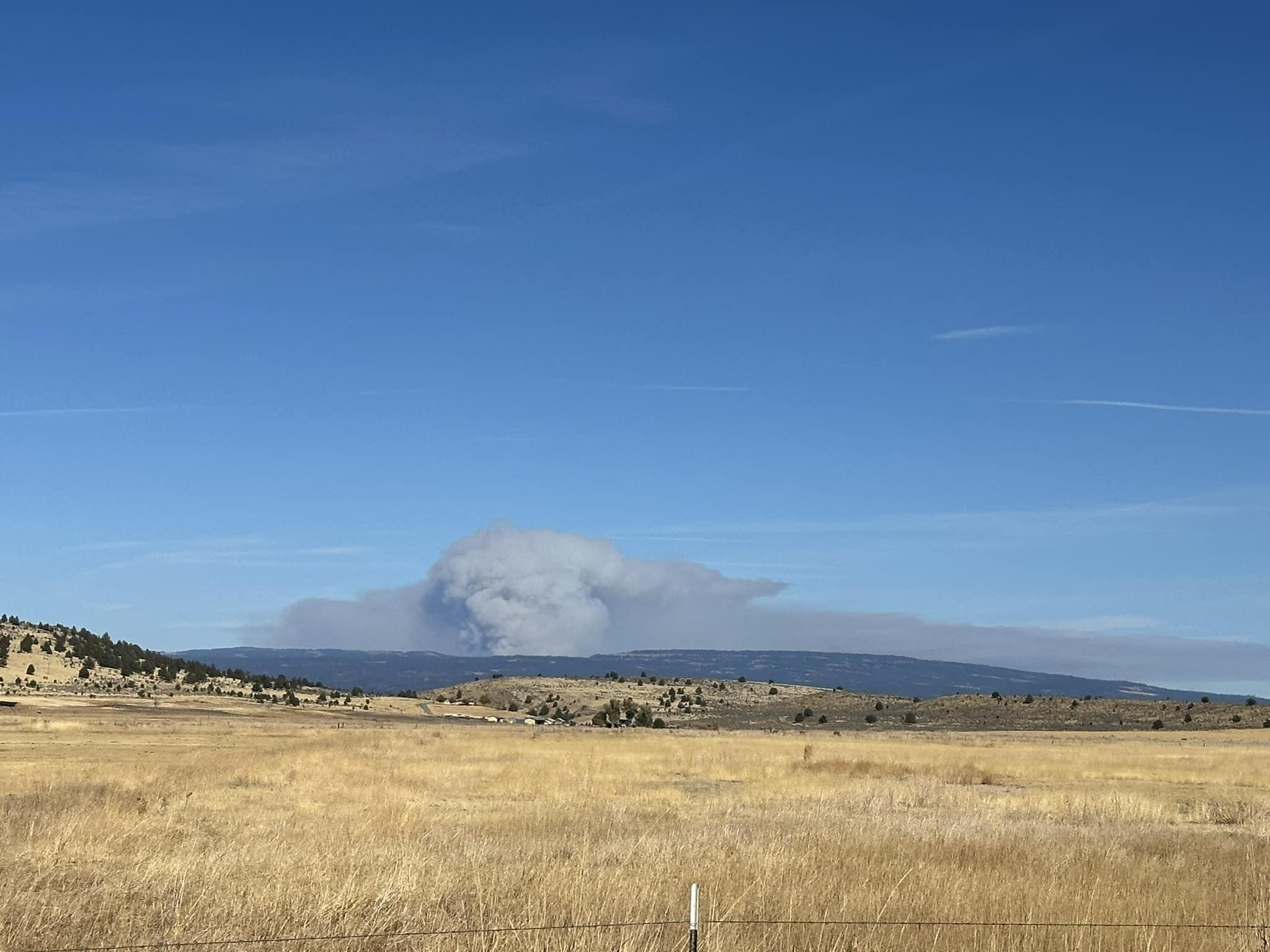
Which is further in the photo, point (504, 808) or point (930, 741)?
point (930, 741)

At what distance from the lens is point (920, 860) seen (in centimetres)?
1628

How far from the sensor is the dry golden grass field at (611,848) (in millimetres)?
11727

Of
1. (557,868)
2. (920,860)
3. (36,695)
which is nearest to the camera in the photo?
(557,868)

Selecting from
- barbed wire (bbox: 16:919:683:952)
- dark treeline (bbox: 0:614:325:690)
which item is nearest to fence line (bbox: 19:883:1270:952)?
barbed wire (bbox: 16:919:683:952)

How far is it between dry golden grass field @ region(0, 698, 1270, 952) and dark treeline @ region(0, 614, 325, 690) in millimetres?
58035

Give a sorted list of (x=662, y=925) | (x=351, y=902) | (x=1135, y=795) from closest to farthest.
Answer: (x=662, y=925)
(x=351, y=902)
(x=1135, y=795)

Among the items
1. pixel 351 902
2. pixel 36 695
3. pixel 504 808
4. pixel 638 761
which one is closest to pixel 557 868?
pixel 351 902

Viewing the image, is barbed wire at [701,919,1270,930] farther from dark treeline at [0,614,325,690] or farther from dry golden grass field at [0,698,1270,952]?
dark treeline at [0,614,325,690]

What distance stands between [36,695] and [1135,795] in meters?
65.2

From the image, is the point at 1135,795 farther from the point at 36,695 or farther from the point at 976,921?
the point at 36,695

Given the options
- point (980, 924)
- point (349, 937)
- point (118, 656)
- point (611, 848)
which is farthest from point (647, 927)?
point (118, 656)

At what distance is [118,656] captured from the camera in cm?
10419

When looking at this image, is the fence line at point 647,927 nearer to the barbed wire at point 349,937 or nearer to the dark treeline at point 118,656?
the barbed wire at point 349,937

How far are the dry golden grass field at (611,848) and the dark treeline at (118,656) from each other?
5803 centimetres
